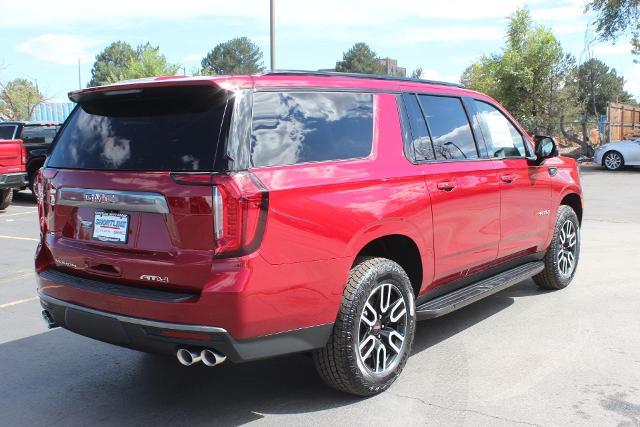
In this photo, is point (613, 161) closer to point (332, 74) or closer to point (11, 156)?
point (11, 156)

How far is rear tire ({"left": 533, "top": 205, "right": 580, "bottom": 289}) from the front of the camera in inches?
233

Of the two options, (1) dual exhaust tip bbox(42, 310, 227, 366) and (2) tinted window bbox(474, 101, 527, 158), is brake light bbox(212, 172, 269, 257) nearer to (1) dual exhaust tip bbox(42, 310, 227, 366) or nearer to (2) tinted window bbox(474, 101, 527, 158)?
(1) dual exhaust tip bbox(42, 310, 227, 366)

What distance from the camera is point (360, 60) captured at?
91938 millimetres

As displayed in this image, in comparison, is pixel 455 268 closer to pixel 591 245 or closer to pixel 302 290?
pixel 302 290

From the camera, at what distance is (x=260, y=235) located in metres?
3.09

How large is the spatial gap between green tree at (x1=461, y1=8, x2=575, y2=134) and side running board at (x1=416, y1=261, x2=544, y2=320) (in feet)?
68.1

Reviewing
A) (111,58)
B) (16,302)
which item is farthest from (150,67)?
(111,58)

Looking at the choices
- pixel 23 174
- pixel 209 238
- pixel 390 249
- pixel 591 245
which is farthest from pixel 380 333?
pixel 23 174

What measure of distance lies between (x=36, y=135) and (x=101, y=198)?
530 inches

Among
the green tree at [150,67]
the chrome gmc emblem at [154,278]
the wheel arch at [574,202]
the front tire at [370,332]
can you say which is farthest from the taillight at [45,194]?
the green tree at [150,67]

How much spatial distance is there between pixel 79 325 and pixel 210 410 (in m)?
0.89

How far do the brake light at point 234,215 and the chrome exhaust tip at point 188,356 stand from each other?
535 mm

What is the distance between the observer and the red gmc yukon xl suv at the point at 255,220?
122 inches

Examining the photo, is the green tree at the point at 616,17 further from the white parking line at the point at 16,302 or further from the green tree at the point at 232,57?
the green tree at the point at 232,57
